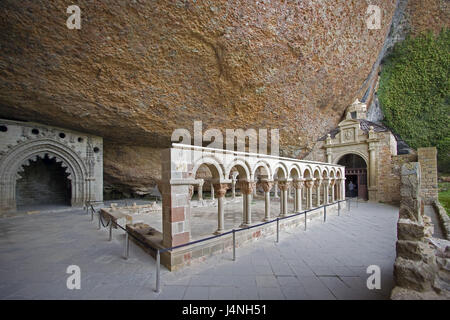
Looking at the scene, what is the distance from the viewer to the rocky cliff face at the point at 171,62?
6680 mm

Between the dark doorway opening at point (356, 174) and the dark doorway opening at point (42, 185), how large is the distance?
23.3m

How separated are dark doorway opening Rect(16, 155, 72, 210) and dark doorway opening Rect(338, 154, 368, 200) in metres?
23.3

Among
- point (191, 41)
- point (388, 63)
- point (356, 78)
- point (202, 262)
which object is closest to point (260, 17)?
point (191, 41)

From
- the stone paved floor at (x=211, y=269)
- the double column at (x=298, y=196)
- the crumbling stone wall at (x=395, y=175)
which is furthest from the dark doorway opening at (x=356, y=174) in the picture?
the stone paved floor at (x=211, y=269)

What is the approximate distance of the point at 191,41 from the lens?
7.95m

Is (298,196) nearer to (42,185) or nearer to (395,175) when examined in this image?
(395,175)

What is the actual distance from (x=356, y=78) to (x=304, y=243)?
16.0 m

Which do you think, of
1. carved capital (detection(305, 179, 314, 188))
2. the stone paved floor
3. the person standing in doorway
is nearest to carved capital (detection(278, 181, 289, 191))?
the stone paved floor

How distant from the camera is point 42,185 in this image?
14.1 m

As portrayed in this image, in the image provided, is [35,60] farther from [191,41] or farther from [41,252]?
[41,252]

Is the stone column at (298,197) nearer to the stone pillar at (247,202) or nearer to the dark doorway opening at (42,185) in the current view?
the stone pillar at (247,202)

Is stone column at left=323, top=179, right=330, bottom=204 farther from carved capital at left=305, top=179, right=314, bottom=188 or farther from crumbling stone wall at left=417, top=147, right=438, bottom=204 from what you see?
crumbling stone wall at left=417, top=147, right=438, bottom=204

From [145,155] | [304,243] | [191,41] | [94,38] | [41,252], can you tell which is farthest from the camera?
[145,155]

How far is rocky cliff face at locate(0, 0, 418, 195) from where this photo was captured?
668 cm
